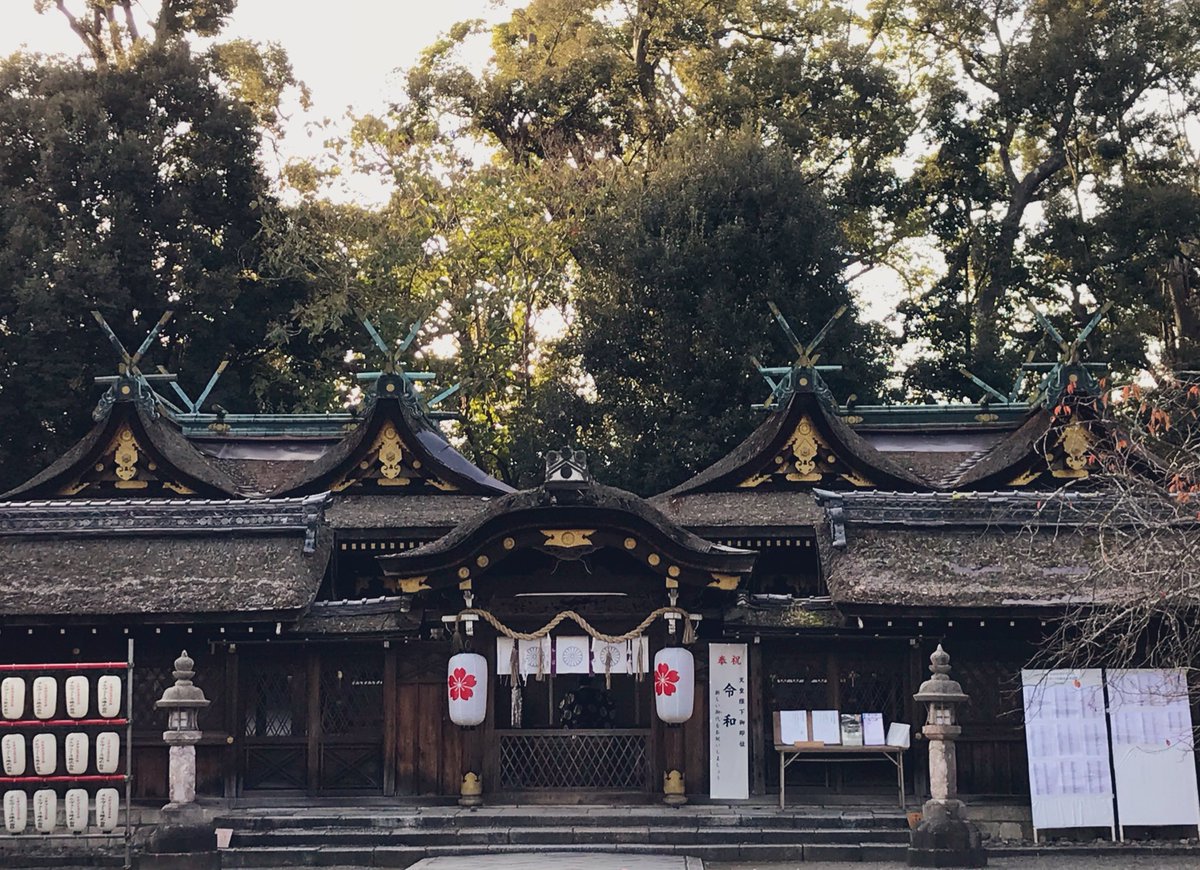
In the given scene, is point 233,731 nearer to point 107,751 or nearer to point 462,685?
point 107,751

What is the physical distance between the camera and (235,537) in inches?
840

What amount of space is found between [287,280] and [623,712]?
2070 centimetres

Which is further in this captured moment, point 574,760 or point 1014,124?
point 1014,124

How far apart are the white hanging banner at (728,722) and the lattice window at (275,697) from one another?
555cm

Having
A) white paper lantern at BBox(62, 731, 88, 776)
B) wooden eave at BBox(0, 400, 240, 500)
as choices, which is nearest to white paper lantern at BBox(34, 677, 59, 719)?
white paper lantern at BBox(62, 731, 88, 776)

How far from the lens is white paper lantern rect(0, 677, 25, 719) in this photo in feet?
57.9

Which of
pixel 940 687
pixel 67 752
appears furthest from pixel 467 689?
pixel 940 687

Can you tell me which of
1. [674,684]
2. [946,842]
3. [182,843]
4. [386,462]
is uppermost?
[386,462]

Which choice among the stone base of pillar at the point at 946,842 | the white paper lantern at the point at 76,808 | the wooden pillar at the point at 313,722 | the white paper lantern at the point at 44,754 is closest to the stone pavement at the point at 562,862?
the stone base of pillar at the point at 946,842

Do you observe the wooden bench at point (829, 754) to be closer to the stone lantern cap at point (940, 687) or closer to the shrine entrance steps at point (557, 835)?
the shrine entrance steps at point (557, 835)

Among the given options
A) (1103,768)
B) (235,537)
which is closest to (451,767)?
(235,537)

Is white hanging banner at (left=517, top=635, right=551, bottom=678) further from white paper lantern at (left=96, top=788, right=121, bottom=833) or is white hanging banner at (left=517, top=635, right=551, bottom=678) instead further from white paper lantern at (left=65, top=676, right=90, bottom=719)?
white paper lantern at (left=65, top=676, right=90, bottom=719)

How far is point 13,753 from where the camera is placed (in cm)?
1759

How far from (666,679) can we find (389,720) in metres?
3.81
